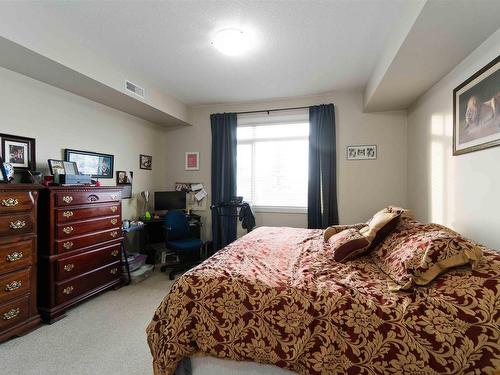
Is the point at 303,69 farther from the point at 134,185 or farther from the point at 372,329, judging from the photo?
the point at 134,185

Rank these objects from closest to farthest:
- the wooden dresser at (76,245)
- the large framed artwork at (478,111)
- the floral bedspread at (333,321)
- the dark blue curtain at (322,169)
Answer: the floral bedspread at (333,321) → the large framed artwork at (478,111) → the wooden dresser at (76,245) → the dark blue curtain at (322,169)

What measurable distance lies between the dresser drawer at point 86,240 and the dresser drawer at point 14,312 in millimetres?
468

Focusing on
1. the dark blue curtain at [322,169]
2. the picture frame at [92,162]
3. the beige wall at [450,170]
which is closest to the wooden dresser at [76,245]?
the picture frame at [92,162]

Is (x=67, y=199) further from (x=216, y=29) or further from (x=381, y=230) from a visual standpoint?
(x=381, y=230)

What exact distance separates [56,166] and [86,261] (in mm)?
1103

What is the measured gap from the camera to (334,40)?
2344 mm

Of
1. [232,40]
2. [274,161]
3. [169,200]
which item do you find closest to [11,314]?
[169,200]

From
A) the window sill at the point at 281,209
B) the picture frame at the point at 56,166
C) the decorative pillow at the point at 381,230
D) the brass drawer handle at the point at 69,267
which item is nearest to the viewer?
the decorative pillow at the point at 381,230

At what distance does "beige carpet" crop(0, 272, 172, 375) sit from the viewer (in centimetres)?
171

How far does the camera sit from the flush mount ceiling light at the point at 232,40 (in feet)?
7.04

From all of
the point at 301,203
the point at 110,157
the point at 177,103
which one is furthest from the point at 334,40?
the point at 110,157

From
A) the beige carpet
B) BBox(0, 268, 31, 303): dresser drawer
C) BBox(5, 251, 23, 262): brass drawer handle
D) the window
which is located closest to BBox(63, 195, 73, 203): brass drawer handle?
BBox(5, 251, 23, 262): brass drawer handle

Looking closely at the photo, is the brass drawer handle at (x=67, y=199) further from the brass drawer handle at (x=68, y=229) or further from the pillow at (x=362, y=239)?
the pillow at (x=362, y=239)

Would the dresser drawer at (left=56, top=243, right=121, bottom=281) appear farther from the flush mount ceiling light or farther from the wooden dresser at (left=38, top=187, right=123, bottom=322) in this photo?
the flush mount ceiling light
